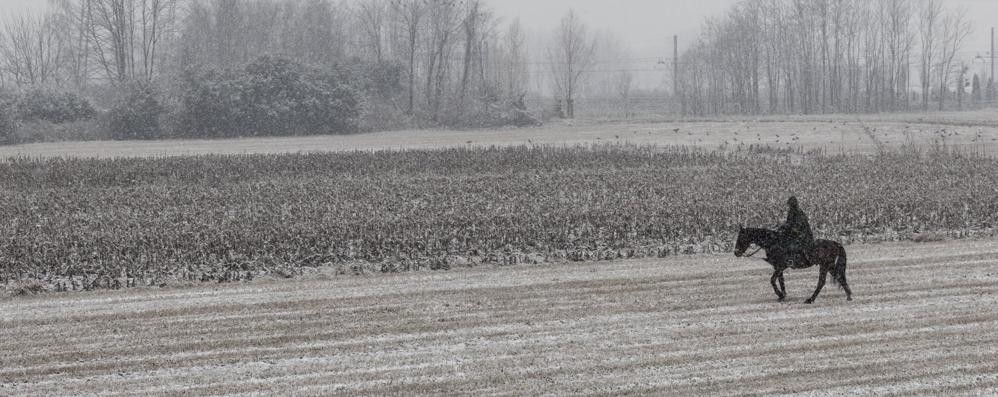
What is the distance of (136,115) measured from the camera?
56.4 meters

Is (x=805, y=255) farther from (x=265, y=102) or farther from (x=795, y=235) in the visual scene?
(x=265, y=102)

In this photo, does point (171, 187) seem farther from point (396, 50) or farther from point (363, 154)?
point (396, 50)

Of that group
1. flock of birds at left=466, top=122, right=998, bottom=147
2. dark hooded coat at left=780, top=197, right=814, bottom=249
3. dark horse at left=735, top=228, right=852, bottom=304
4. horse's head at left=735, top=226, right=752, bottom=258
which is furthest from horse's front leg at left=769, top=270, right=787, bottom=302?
flock of birds at left=466, top=122, right=998, bottom=147

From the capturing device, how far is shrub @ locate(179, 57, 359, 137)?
190 feet

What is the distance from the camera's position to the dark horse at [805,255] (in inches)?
503

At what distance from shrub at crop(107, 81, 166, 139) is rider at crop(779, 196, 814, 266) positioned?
49158 mm

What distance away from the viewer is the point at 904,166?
32312mm

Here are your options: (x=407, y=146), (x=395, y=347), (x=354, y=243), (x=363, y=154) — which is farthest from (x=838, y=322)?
(x=407, y=146)

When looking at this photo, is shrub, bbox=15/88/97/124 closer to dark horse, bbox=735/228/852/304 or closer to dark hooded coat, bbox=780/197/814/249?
dark horse, bbox=735/228/852/304

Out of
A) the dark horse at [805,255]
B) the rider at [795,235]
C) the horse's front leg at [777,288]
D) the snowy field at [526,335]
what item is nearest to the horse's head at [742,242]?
the dark horse at [805,255]

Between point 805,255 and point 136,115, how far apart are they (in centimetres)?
4940

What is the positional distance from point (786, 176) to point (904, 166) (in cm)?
493

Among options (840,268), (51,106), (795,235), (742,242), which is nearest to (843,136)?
(840,268)

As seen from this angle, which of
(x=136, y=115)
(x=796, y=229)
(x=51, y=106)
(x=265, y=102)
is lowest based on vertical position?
(x=796, y=229)
